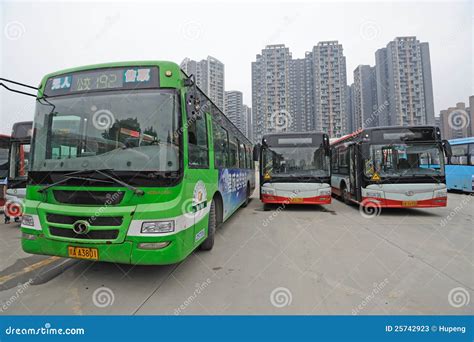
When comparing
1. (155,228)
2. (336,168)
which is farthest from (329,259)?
(336,168)

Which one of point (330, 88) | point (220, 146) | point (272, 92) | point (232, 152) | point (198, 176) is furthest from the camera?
point (330, 88)

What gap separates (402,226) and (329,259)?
11.1 feet

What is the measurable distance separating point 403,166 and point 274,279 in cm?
587

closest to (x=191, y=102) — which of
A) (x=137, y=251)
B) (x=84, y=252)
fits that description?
(x=137, y=251)

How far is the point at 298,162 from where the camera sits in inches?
283

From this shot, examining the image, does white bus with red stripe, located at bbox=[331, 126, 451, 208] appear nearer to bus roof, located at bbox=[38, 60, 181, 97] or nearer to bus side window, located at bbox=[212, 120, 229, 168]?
bus side window, located at bbox=[212, 120, 229, 168]

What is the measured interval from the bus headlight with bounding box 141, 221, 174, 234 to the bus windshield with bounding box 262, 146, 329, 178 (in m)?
5.24

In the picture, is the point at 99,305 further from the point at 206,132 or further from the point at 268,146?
the point at 268,146

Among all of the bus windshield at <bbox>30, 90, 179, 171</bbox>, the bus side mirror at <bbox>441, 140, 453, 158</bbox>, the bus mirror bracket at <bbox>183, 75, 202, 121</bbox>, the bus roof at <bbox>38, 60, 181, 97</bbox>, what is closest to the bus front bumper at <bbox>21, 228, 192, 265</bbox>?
the bus windshield at <bbox>30, 90, 179, 171</bbox>

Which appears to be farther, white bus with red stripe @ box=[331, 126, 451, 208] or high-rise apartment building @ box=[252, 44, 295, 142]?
high-rise apartment building @ box=[252, 44, 295, 142]

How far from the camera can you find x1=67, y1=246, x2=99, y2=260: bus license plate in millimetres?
2518

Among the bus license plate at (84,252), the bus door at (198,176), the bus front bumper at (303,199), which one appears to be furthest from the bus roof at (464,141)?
the bus license plate at (84,252)

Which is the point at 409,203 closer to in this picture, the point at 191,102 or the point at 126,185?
the point at 191,102

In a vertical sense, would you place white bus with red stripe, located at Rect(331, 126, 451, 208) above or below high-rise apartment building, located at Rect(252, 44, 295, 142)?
below
